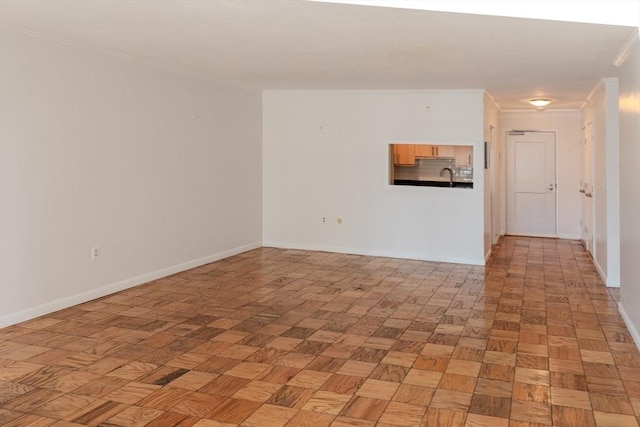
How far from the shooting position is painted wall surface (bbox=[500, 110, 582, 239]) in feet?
32.8

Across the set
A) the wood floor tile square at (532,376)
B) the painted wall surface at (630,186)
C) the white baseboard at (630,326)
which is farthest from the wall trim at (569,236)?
the wood floor tile square at (532,376)

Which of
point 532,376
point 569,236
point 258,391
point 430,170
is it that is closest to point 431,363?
point 532,376

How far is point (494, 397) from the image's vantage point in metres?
3.25

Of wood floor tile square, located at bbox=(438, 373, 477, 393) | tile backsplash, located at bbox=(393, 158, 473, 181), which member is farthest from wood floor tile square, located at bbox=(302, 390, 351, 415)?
tile backsplash, located at bbox=(393, 158, 473, 181)

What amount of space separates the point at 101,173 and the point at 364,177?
3796 millimetres

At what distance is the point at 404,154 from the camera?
28.9 feet

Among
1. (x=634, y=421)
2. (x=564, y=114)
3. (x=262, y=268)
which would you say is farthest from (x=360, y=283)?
(x=564, y=114)

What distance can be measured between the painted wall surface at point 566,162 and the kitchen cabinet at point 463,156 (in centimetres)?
196

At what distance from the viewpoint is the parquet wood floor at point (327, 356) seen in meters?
3.05

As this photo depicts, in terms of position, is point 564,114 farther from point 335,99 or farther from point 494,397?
point 494,397

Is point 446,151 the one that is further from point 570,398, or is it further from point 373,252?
point 570,398

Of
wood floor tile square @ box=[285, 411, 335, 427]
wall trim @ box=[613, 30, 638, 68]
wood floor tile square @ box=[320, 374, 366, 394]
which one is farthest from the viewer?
wall trim @ box=[613, 30, 638, 68]

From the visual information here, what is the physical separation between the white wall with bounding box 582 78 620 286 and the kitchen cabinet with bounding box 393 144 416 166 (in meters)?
2.78

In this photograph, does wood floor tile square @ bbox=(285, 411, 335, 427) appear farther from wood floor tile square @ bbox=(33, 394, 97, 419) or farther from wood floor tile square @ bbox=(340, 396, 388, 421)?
wood floor tile square @ bbox=(33, 394, 97, 419)
